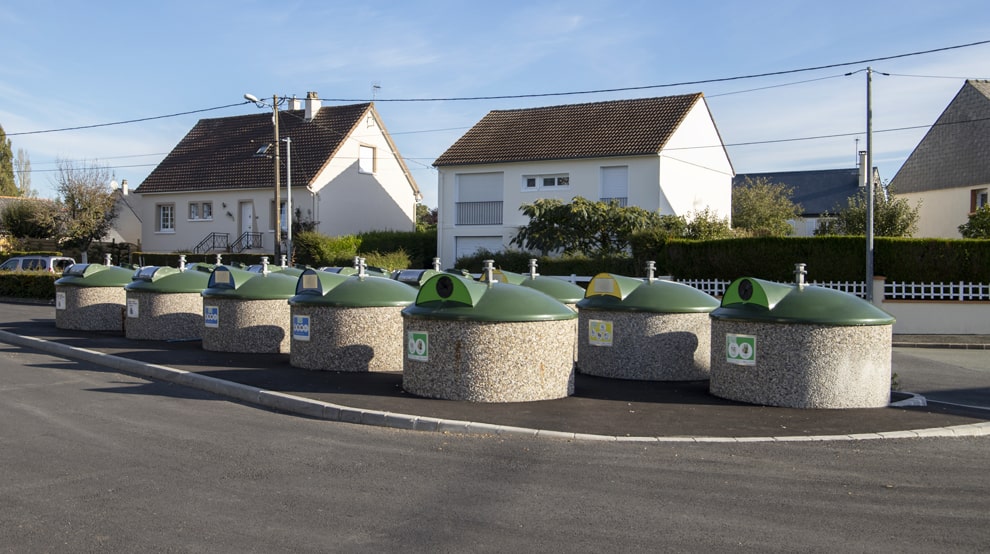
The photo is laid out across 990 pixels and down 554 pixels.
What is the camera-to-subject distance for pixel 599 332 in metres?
11.6

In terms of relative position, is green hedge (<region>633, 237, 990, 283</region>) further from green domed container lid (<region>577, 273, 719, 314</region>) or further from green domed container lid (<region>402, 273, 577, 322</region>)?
green domed container lid (<region>402, 273, 577, 322</region>)

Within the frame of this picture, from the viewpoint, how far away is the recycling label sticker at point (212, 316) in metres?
13.6

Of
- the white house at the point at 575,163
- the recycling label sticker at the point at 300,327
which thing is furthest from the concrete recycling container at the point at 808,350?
the white house at the point at 575,163

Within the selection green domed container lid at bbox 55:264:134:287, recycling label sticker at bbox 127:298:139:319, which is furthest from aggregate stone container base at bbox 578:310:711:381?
green domed container lid at bbox 55:264:134:287

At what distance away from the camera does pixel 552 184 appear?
3403cm

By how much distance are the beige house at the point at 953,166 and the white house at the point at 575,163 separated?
979 cm

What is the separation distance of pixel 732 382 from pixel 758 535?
15.5ft

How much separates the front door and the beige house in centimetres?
2987

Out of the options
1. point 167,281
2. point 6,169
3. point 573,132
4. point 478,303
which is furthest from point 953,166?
point 6,169

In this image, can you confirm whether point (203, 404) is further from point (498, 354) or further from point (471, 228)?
point (471, 228)

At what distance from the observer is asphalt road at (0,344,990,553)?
5.05m

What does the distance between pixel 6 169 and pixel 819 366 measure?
77.4 metres

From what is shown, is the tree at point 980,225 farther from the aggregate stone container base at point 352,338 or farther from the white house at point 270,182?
the white house at point 270,182

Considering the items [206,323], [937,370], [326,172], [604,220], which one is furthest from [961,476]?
[326,172]
